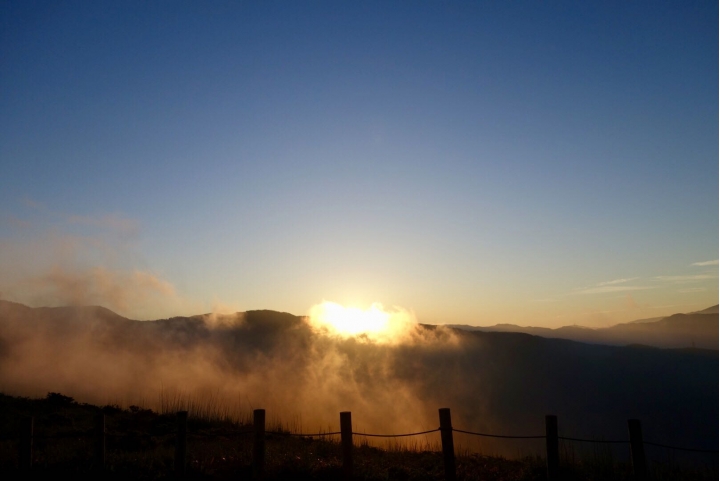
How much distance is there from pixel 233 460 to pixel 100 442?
3.46 meters

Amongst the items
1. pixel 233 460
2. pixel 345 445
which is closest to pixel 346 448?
pixel 345 445

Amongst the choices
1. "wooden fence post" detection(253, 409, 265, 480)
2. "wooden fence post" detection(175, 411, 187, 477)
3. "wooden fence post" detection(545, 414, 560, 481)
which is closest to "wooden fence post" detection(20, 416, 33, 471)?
"wooden fence post" detection(175, 411, 187, 477)

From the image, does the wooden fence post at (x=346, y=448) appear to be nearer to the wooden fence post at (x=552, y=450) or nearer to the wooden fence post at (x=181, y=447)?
the wooden fence post at (x=181, y=447)

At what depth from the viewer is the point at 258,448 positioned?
38.3 ft

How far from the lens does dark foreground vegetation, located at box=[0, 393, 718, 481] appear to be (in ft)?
40.4

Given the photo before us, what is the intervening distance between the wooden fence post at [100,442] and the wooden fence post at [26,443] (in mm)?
1559

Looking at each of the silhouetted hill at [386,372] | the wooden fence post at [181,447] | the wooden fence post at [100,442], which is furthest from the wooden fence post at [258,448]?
the silhouetted hill at [386,372]

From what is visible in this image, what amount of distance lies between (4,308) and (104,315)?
55.2 ft

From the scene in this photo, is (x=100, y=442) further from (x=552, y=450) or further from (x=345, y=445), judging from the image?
(x=552, y=450)

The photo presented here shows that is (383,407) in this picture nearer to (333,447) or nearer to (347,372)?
(347,372)

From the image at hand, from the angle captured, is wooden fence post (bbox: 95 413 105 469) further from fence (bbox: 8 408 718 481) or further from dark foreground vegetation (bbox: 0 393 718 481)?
dark foreground vegetation (bbox: 0 393 718 481)

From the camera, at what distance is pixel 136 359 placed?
A: 8756 centimetres

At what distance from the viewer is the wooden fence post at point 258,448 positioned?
1157 cm

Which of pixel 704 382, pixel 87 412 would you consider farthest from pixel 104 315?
pixel 704 382
